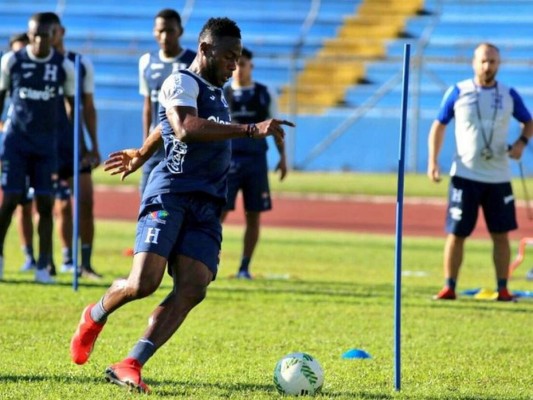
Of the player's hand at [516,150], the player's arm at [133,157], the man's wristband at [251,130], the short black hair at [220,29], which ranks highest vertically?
the short black hair at [220,29]

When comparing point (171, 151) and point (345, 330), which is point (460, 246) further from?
point (171, 151)

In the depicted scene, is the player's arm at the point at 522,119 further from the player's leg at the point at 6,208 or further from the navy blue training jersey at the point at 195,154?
the navy blue training jersey at the point at 195,154

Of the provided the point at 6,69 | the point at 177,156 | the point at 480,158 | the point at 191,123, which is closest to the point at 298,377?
the point at 177,156

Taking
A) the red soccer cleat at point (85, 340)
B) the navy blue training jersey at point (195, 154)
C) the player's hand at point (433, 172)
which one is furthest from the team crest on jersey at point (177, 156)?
the player's hand at point (433, 172)

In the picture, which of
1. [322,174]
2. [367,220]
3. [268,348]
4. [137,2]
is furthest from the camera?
[137,2]

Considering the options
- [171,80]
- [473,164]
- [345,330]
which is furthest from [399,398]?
[473,164]

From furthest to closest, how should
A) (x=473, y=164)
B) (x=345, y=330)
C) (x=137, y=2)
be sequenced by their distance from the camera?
(x=137, y=2)
(x=473, y=164)
(x=345, y=330)

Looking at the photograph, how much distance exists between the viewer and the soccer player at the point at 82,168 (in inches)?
522

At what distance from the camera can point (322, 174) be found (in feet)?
113

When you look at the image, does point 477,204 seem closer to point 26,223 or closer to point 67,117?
point 67,117

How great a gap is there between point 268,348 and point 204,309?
7.64 ft

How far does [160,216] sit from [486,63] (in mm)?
5870

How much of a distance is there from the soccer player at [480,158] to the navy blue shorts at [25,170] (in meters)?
3.87

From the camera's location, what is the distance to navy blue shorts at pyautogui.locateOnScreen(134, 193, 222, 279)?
741 cm
